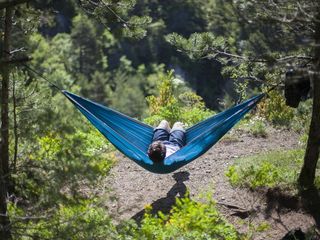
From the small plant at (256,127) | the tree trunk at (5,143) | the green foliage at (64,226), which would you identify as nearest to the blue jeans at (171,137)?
the small plant at (256,127)

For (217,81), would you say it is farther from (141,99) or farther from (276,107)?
(276,107)

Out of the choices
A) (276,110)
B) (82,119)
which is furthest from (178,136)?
(82,119)

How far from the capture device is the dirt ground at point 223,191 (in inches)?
157

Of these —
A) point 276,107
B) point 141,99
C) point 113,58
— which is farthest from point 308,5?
point 113,58

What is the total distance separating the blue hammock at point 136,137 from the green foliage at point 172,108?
155cm

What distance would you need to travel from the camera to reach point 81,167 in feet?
8.75

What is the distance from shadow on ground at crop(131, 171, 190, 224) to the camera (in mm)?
4293

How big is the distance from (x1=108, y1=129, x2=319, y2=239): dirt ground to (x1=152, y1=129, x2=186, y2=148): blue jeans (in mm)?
320

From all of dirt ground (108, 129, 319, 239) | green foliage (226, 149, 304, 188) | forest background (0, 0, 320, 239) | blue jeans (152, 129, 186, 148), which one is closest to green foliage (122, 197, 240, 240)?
forest background (0, 0, 320, 239)

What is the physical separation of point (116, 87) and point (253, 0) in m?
37.1

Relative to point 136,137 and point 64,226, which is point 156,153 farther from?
point 64,226

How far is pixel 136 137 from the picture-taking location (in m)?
4.75

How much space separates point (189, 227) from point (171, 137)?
180 centimetres

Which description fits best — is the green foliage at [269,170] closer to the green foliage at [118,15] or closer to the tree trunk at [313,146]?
the tree trunk at [313,146]
